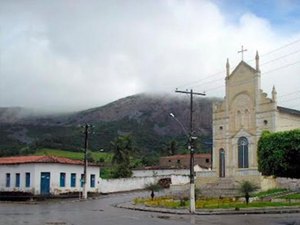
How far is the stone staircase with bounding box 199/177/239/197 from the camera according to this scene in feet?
172

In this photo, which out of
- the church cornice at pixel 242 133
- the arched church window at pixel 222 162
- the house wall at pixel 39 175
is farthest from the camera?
the arched church window at pixel 222 162

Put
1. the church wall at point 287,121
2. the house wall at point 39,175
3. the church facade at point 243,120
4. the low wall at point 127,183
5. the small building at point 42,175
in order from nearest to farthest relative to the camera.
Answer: the house wall at point 39,175 → the small building at point 42,175 → the church wall at point 287,121 → the church facade at point 243,120 → the low wall at point 127,183

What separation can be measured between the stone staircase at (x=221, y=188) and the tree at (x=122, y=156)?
20.3 m

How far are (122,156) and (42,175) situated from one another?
29969 millimetres

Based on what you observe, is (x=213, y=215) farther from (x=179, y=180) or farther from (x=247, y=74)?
(x=179, y=180)

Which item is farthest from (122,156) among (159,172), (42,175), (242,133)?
(42,175)

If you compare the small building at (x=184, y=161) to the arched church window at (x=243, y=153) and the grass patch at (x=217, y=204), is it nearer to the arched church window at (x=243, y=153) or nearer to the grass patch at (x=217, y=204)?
the arched church window at (x=243, y=153)

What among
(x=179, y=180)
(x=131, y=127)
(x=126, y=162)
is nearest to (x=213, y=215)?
(x=179, y=180)

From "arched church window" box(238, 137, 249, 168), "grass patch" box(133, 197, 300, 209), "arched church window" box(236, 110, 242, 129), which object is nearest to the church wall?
"arched church window" box(238, 137, 249, 168)

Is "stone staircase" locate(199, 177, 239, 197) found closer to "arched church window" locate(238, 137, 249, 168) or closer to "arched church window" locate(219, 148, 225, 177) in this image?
"arched church window" locate(238, 137, 249, 168)

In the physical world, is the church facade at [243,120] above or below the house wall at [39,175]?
above

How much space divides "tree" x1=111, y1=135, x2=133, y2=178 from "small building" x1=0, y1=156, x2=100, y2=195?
17.3 m

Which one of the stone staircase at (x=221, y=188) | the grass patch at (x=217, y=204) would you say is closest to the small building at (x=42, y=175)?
the stone staircase at (x=221, y=188)

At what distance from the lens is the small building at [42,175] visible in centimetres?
5603
